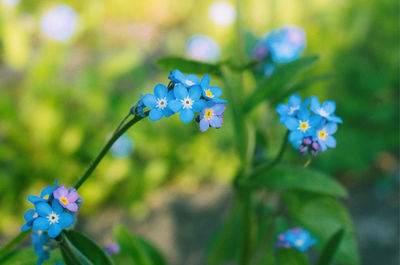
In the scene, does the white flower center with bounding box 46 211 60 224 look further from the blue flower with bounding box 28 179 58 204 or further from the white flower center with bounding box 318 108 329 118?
the white flower center with bounding box 318 108 329 118

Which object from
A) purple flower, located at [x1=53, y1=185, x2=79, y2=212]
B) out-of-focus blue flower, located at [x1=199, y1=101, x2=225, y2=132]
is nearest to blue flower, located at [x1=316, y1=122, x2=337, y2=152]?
out-of-focus blue flower, located at [x1=199, y1=101, x2=225, y2=132]

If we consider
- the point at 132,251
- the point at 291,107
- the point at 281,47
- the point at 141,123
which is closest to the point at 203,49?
the point at 141,123

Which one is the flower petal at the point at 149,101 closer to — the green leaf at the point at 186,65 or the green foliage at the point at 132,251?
the green leaf at the point at 186,65

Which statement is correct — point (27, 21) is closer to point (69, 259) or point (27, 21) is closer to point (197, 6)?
point (197, 6)

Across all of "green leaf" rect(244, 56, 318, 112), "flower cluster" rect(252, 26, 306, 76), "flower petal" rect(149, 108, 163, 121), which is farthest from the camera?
"flower cluster" rect(252, 26, 306, 76)

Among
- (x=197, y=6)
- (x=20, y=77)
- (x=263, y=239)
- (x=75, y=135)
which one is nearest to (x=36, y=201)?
(x=263, y=239)

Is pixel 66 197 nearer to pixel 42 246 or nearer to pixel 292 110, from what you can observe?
pixel 42 246
